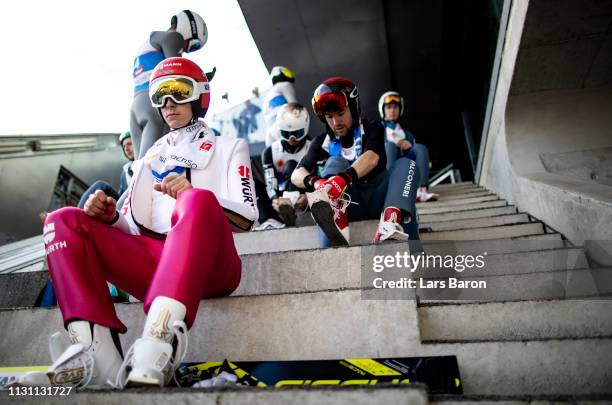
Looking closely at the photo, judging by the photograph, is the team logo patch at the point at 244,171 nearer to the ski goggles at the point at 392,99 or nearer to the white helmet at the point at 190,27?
the white helmet at the point at 190,27

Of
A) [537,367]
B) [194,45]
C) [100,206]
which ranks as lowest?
[537,367]

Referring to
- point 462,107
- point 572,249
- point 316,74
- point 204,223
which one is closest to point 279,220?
point 572,249

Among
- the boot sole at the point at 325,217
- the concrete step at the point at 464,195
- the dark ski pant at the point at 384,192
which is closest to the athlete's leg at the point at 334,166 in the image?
the dark ski pant at the point at 384,192

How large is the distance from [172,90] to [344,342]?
55.0 inches

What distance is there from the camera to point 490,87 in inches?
191

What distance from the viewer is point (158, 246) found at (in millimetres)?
1770

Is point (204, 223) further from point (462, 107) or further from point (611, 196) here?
point (462, 107)

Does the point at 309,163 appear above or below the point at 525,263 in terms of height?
above

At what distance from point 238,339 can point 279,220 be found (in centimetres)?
298

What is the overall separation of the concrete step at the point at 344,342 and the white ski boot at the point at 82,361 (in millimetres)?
377

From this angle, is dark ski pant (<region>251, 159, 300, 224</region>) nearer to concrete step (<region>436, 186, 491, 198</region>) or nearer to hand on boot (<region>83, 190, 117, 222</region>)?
concrete step (<region>436, 186, 491, 198</region>)

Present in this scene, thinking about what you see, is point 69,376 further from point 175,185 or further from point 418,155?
point 418,155

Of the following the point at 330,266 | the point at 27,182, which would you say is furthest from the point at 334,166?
the point at 27,182

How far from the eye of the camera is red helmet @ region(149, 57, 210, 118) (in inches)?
84.4
